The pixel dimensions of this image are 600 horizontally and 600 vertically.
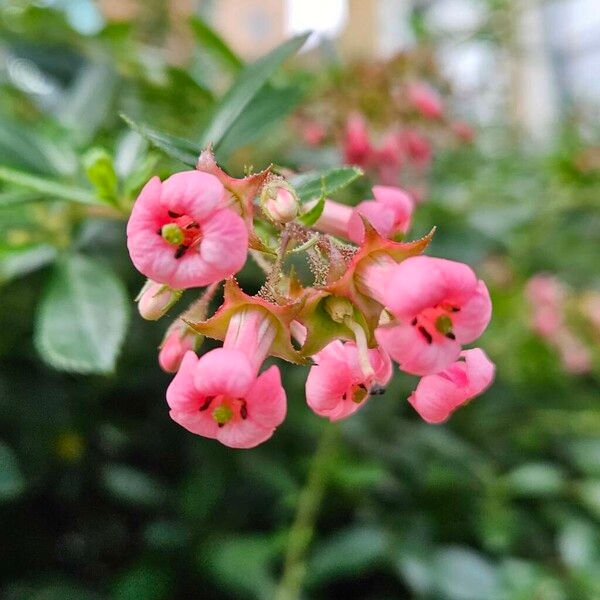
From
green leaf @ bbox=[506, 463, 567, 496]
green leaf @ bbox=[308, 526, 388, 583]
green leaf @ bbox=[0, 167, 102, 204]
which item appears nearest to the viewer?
green leaf @ bbox=[0, 167, 102, 204]

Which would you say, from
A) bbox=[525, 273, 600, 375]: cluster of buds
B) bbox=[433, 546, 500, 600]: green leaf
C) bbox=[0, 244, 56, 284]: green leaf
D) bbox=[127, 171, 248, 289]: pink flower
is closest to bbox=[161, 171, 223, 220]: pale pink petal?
bbox=[127, 171, 248, 289]: pink flower

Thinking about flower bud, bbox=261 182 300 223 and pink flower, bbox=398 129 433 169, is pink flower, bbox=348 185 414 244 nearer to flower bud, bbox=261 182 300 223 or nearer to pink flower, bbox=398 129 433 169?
flower bud, bbox=261 182 300 223

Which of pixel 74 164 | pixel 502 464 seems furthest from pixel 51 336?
pixel 502 464

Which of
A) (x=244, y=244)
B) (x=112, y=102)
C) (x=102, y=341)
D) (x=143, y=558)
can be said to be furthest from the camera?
(x=112, y=102)

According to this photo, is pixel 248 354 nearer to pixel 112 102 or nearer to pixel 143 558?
pixel 143 558

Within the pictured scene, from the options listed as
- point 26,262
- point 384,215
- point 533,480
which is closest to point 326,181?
point 384,215
